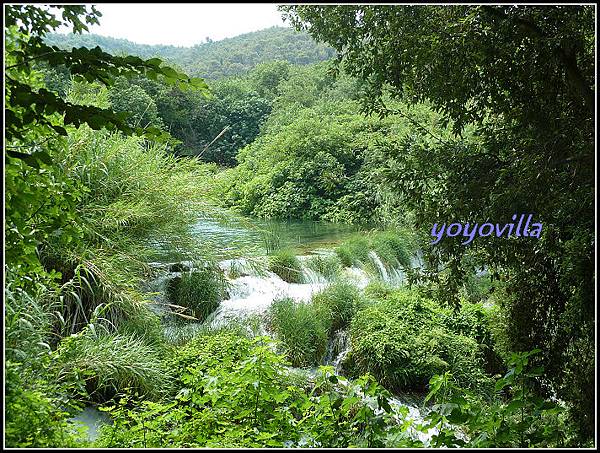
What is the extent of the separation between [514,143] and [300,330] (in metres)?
2.66

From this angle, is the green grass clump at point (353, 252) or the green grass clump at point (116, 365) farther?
the green grass clump at point (353, 252)

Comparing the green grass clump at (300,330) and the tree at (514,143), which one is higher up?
the tree at (514,143)

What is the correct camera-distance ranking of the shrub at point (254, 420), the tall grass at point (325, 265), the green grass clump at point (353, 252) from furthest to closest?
1. the green grass clump at point (353, 252)
2. the tall grass at point (325, 265)
3. the shrub at point (254, 420)

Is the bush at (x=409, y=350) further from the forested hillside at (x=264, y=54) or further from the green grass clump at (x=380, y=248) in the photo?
the forested hillside at (x=264, y=54)

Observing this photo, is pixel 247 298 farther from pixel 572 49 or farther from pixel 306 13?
pixel 572 49

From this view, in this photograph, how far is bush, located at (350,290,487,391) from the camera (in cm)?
479

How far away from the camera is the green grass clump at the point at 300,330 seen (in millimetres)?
4922

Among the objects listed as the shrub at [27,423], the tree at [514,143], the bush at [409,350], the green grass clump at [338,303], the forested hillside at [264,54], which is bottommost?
the bush at [409,350]

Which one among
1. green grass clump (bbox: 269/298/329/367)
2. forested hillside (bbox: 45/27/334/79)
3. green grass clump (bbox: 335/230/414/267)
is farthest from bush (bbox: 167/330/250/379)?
green grass clump (bbox: 335/230/414/267)

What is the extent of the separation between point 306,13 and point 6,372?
231 centimetres

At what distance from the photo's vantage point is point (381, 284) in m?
6.39

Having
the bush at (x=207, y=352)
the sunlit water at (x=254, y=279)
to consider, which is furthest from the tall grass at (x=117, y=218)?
the bush at (x=207, y=352)

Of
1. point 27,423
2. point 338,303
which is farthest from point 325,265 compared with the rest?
point 27,423

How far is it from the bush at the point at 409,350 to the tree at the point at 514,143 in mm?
1604
